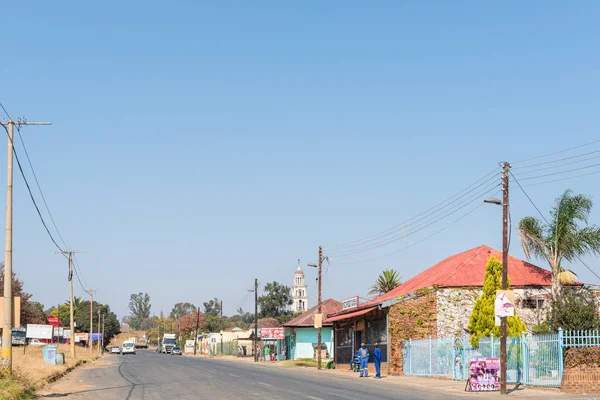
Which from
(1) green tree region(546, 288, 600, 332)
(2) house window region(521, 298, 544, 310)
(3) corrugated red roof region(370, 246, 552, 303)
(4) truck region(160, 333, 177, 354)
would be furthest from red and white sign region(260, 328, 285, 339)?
(1) green tree region(546, 288, 600, 332)

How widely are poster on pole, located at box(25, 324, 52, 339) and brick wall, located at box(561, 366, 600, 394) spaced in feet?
198

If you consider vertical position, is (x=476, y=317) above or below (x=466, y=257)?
below

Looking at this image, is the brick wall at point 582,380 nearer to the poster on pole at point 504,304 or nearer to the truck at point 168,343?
the poster on pole at point 504,304

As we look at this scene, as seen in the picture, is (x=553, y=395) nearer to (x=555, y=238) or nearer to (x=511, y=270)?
(x=555, y=238)

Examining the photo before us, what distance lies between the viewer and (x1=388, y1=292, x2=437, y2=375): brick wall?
41.8 meters

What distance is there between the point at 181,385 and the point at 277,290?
4677 inches

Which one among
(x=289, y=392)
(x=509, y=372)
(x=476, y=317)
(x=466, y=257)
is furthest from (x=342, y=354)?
(x=289, y=392)

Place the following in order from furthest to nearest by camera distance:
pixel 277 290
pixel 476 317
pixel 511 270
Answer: pixel 277 290
pixel 511 270
pixel 476 317

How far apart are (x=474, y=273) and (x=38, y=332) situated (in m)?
49.4

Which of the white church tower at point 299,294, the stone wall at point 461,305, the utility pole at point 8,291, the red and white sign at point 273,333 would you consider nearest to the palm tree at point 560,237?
the stone wall at point 461,305

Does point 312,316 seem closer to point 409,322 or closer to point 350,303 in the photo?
point 350,303

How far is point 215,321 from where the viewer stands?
173375mm

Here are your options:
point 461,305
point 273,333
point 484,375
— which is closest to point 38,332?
point 273,333

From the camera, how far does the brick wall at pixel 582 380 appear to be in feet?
80.7
